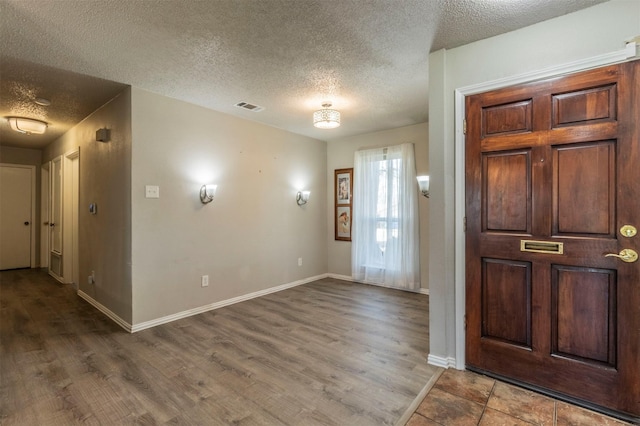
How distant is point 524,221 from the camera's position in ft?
6.94

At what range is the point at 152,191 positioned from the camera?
3.28 metres

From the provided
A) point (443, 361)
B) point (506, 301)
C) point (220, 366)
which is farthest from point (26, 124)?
point (506, 301)

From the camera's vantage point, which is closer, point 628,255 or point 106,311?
point 628,255

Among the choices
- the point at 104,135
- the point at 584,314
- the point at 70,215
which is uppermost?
the point at 104,135

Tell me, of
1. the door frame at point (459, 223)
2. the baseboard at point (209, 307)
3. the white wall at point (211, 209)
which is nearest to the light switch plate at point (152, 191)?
the white wall at point (211, 209)

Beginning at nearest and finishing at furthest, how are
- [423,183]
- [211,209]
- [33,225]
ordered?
[211,209] → [423,183] → [33,225]

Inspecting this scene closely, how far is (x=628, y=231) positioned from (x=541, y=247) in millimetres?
432

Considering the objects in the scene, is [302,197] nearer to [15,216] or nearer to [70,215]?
[70,215]

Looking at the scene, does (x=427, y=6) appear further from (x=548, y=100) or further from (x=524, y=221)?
(x=524, y=221)

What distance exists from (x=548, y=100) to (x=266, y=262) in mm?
3764

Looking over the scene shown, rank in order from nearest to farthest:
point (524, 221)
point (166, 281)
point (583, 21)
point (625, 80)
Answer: point (625, 80)
point (583, 21)
point (524, 221)
point (166, 281)

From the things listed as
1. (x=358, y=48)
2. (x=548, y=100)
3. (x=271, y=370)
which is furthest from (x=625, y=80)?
(x=271, y=370)

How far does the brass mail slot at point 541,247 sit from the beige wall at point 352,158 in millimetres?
2455

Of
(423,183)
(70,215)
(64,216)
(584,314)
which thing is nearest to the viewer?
(584,314)
